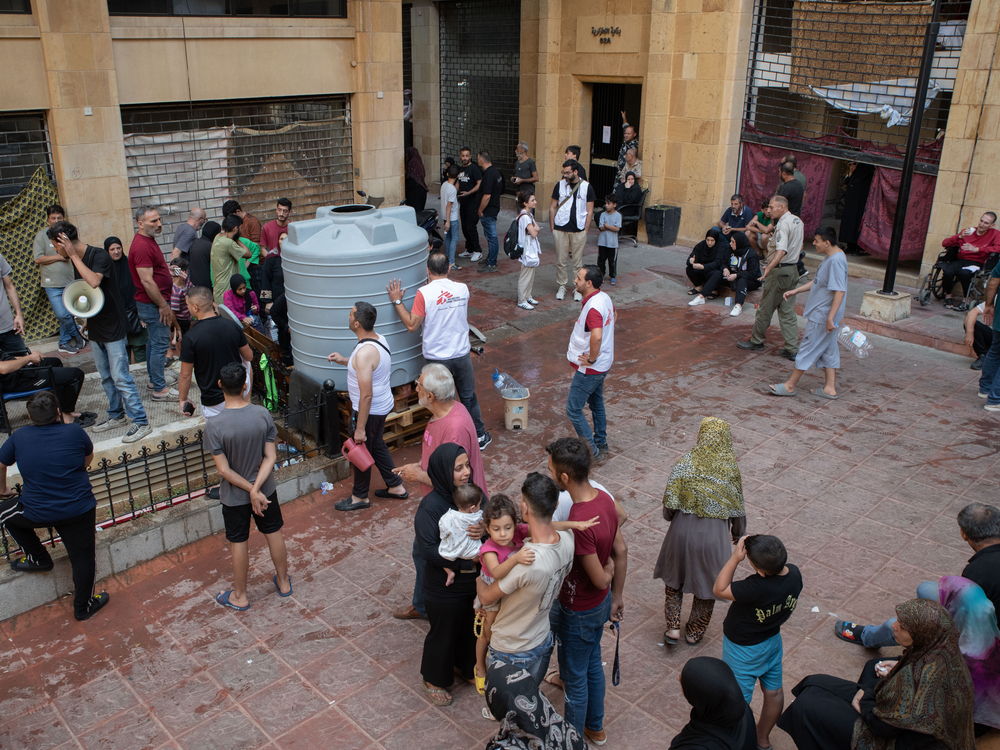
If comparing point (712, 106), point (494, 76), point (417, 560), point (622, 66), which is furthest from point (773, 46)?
point (417, 560)

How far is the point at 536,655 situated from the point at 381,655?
63.1 inches

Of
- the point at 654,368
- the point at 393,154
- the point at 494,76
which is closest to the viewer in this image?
the point at 654,368

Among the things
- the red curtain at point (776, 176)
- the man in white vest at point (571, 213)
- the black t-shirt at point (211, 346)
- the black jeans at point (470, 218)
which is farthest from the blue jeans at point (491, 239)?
the black t-shirt at point (211, 346)

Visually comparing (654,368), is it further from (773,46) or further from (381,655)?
(773,46)

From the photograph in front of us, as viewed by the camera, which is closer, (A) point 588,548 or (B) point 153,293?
(A) point 588,548

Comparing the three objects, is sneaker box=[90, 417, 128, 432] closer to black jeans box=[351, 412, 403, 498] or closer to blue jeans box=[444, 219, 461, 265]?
black jeans box=[351, 412, 403, 498]

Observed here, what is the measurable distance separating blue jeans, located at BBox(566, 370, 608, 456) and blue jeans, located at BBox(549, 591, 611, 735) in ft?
9.85

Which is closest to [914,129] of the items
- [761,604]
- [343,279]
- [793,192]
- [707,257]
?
[793,192]

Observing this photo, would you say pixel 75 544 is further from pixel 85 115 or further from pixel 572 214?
pixel 572 214

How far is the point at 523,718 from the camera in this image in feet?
11.3

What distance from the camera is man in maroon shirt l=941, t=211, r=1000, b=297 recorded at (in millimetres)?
11555

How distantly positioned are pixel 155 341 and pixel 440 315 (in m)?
3.49

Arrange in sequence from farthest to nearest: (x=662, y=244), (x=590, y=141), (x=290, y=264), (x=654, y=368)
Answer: (x=590, y=141) → (x=662, y=244) → (x=654, y=368) → (x=290, y=264)

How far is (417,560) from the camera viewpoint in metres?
5.30
